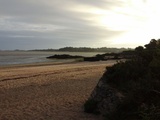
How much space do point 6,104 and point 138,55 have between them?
16.9ft

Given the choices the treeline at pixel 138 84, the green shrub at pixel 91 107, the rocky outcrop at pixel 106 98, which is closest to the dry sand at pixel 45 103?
the green shrub at pixel 91 107

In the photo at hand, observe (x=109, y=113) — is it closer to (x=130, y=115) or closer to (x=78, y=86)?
(x=130, y=115)

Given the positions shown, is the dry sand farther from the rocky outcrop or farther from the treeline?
the treeline

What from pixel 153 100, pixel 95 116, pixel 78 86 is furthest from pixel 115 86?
Answer: pixel 78 86

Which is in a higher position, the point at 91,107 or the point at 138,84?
the point at 138,84

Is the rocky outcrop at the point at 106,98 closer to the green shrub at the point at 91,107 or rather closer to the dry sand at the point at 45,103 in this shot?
the green shrub at the point at 91,107

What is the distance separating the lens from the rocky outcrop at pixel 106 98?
8.80 metres

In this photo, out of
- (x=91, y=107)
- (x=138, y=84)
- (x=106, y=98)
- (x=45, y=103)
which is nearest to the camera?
(x=138, y=84)

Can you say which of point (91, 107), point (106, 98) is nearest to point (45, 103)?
point (91, 107)

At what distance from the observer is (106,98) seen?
9.27 m

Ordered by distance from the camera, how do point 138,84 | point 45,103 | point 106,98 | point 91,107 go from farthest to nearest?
1. point 45,103
2. point 91,107
3. point 106,98
4. point 138,84

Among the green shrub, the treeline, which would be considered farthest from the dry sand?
the treeline

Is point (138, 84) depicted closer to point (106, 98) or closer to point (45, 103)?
point (106, 98)

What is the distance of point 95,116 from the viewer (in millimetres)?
9516
